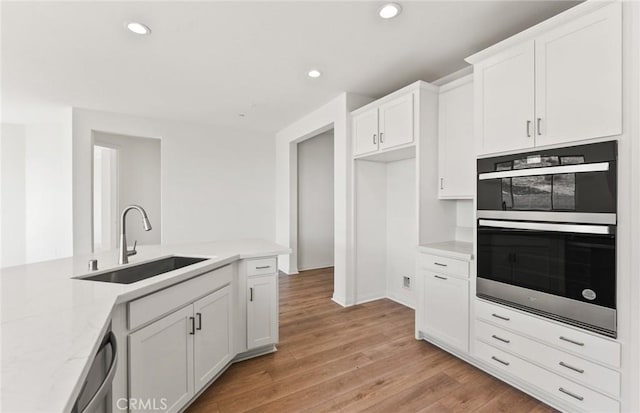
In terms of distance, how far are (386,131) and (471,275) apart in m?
1.73

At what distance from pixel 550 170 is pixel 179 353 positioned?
103 inches

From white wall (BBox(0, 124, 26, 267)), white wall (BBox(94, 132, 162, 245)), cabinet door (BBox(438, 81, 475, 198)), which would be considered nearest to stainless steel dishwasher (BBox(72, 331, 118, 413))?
cabinet door (BBox(438, 81, 475, 198))

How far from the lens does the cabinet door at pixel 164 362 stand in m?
1.40

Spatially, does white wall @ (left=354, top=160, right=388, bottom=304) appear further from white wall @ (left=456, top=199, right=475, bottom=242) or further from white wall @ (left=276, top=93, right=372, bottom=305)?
white wall @ (left=456, top=199, right=475, bottom=242)

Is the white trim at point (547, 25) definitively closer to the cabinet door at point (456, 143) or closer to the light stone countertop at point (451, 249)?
the cabinet door at point (456, 143)

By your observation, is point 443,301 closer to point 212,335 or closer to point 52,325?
point 212,335

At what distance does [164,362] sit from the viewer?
→ 1.56 meters

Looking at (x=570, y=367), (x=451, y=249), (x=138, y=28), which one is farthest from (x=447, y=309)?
(x=138, y=28)

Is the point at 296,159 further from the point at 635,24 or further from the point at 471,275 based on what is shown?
the point at 635,24

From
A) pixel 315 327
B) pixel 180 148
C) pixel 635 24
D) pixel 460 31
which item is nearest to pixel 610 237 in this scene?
pixel 635 24

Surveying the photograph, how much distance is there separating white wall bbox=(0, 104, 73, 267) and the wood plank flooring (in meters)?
4.48

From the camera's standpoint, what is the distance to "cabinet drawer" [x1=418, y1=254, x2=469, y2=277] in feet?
7.59

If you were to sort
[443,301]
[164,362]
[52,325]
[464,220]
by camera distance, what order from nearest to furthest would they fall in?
[52,325] < [164,362] < [443,301] < [464,220]

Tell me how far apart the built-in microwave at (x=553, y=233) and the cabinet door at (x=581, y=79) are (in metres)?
0.13
